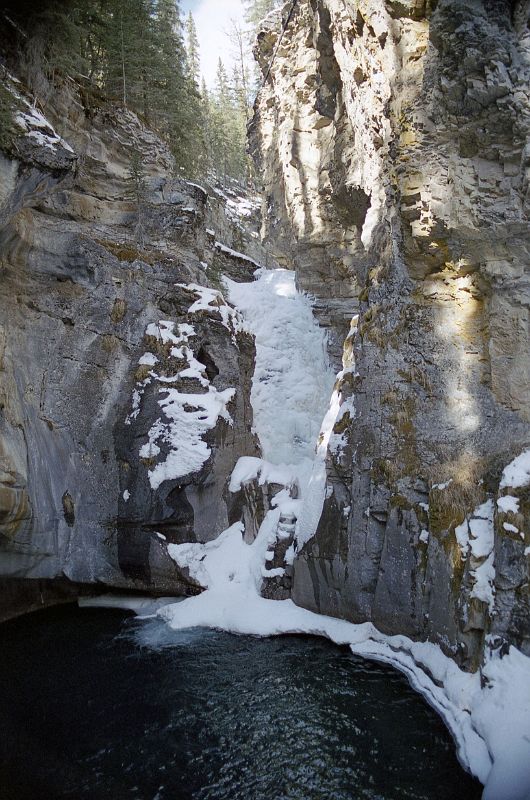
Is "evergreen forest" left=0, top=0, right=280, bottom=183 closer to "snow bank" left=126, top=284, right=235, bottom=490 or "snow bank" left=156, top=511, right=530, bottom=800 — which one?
"snow bank" left=126, top=284, right=235, bottom=490

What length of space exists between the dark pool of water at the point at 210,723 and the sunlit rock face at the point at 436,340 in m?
1.46

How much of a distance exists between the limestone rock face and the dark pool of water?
2337mm

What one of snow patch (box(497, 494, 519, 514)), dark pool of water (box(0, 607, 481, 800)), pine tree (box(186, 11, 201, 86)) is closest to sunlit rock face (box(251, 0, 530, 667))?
snow patch (box(497, 494, 519, 514))

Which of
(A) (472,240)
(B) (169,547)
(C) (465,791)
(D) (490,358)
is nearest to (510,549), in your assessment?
(C) (465,791)

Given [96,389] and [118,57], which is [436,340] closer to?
[96,389]

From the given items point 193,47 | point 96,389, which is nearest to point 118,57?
point 96,389

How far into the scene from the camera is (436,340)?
426 inches

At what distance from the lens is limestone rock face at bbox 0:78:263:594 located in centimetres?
1212

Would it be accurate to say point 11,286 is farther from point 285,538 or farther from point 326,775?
point 326,775

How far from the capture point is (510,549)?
766cm

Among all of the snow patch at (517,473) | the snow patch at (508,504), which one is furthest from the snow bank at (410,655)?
the snow patch at (517,473)

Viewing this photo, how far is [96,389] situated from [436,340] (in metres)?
8.65

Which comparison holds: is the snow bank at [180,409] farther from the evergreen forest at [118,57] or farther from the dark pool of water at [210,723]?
the evergreen forest at [118,57]

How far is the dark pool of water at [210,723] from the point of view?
6785mm
